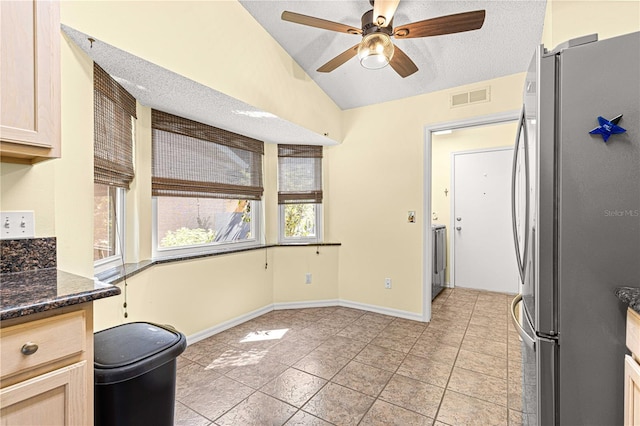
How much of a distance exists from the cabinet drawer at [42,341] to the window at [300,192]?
273 centimetres

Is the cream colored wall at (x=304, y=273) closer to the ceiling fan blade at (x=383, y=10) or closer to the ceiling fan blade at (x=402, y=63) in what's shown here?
the ceiling fan blade at (x=402, y=63)

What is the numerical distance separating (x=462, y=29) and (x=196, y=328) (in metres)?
2.97

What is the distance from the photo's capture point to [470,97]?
9.45 feet

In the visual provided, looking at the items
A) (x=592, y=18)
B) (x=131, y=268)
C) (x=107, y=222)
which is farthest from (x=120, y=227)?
(x=592, y=18)

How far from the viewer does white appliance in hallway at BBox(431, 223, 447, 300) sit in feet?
12.8

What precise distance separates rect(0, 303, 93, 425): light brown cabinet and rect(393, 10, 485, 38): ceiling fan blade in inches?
82.1

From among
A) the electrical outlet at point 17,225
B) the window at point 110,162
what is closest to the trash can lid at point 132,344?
the electrical outlet at point 17,225

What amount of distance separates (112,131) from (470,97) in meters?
3.03

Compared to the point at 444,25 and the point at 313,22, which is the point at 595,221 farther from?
the point at 313,22

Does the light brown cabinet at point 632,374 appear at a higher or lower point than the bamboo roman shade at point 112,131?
lower

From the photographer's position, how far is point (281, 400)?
1.81m

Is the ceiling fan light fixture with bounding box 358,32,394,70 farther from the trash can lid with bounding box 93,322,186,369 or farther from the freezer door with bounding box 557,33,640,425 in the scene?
the trash can lid with bounding box 93,322,186,369

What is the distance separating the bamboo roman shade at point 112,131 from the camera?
1.77 metres

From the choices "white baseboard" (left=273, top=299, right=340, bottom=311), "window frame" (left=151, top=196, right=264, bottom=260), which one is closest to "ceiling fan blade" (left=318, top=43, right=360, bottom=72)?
"window frame" (left=151, top=196, right=264, bottom=260)
